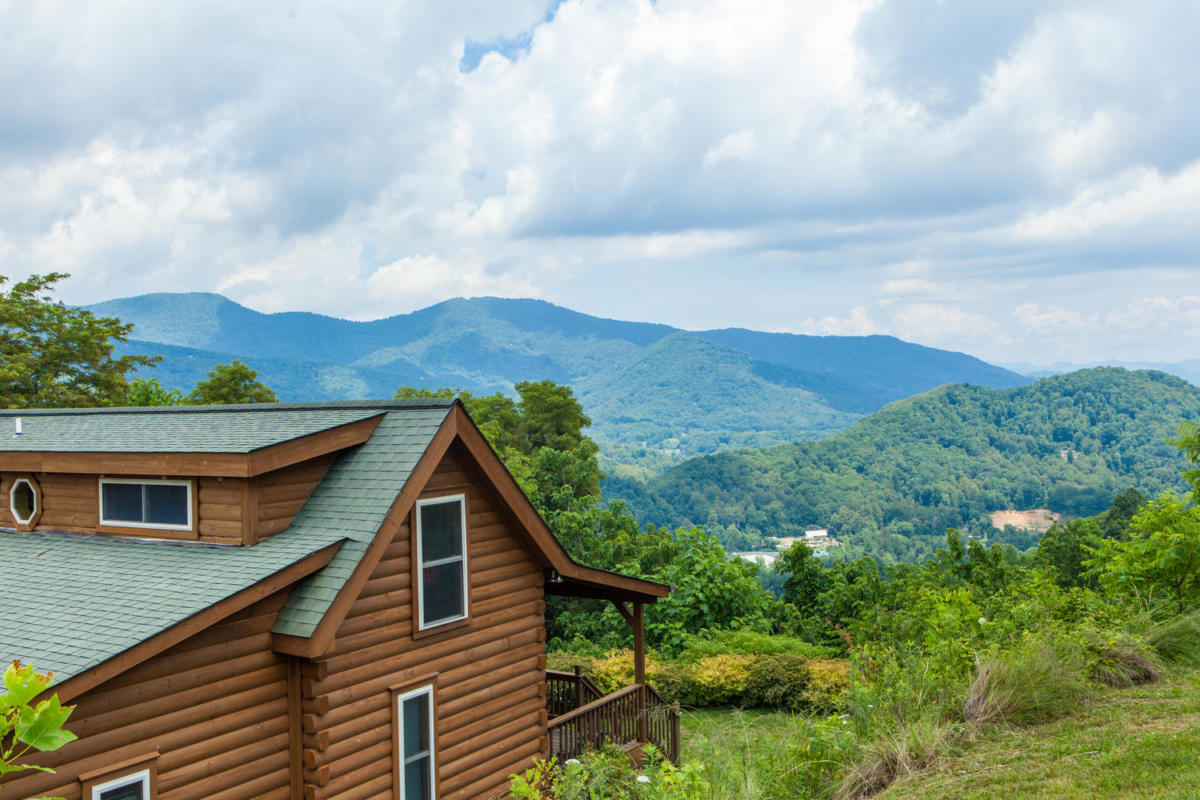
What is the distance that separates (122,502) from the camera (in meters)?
9.83

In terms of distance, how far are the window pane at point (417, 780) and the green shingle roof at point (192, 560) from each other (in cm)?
245

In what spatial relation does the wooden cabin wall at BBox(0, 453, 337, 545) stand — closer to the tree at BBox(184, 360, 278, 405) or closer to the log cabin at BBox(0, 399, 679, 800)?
the log cabin at BBox(0, 399, 679, 800)

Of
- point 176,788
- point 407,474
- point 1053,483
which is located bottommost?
point 1053,483

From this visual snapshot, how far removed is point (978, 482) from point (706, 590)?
451 feet

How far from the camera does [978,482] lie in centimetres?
14525

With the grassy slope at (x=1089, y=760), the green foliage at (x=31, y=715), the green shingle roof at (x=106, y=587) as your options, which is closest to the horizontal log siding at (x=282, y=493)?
the green shingle roof at (x=106, y=587)

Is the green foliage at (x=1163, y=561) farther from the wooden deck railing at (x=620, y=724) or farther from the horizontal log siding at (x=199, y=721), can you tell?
the horizontal log siding at (x=199, y=721)

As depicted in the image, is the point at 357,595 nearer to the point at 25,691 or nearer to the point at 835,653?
the point at 25,691

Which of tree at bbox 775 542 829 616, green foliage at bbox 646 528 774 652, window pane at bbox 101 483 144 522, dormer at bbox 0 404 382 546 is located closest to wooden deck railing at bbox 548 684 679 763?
dormer at bbox 0 404 382 546

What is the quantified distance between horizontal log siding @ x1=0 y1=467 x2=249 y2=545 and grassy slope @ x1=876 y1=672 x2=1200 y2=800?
689 centimetres

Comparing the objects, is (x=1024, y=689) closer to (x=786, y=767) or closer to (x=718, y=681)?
(x=786, y=767)

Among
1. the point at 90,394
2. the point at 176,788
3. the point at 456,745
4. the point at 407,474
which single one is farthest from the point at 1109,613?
the point at 90,394

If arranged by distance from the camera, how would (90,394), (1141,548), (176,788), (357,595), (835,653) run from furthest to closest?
1. (90,394)
2. (835,653)
3. (1141,548)
4. (357,595)
5. (176,788)

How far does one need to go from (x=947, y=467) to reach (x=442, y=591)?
15559 cm
